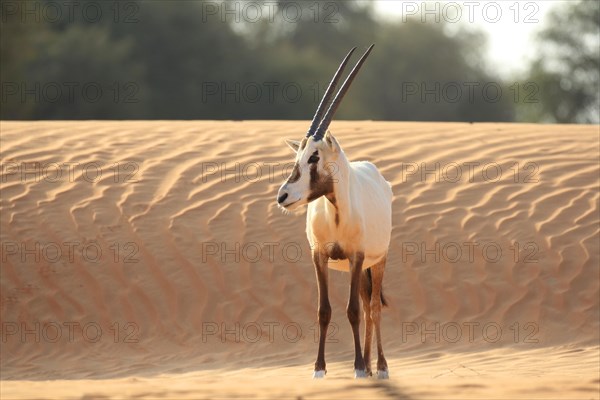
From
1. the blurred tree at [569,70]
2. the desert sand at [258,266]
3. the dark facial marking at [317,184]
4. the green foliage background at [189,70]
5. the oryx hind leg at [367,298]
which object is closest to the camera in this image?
the dark facial marking at [317,184]

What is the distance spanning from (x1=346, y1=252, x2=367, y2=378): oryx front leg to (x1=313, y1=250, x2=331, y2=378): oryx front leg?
0.58ft

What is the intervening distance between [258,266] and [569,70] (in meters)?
36.1

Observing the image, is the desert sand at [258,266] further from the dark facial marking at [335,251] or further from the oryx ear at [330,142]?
the oryx ear at [330,142]

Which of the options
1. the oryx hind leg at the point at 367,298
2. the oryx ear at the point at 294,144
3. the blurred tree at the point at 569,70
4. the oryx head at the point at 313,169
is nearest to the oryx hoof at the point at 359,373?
the oryx hind leg at the point at 367,298

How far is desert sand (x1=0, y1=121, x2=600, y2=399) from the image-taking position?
34.3ft

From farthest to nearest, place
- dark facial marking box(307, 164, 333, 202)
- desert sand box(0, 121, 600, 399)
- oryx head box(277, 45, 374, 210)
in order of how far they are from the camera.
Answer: desert sand box(0, 121, 600, 399) → dark facial marking box(307, 164, 333, 202) → oryx head box(277, 45, 374, 210)

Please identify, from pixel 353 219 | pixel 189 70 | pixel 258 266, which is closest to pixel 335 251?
pixel 353 219

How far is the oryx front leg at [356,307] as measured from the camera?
26.7ft

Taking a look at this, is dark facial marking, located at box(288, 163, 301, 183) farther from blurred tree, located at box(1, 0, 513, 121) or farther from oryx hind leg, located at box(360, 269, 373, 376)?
blurred tree, located at box(1, 0, 513, 121)

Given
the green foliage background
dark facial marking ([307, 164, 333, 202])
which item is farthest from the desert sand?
the green foliage background

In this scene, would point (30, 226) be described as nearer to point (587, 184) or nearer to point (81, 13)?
point (587, 184)

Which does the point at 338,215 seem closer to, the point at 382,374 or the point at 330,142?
the point at 330,142

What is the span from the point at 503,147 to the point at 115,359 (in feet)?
20.7

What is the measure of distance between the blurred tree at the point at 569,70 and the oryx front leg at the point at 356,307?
36.9m
